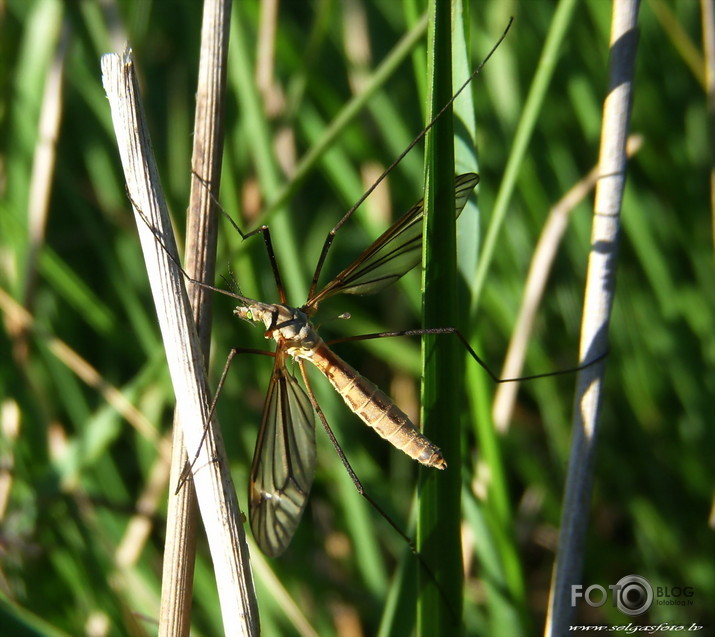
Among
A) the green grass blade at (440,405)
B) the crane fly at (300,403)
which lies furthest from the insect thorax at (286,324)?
the green grass blade at (440,405)

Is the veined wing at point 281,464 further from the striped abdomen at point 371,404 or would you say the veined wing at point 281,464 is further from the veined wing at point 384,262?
the veined wing at point 384,262

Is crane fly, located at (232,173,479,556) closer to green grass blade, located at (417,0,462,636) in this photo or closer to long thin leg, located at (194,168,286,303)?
long thin leg, located at (194,168,286,303)

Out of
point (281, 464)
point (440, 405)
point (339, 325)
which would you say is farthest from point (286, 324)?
point (339, 325)

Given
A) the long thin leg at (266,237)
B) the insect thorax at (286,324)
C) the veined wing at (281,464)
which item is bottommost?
the veined wing at (281,464)

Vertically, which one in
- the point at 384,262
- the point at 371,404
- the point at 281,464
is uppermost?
the point at 384,262

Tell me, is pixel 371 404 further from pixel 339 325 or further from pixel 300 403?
pixel 339 325

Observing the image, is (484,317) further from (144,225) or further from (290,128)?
(144,225)
